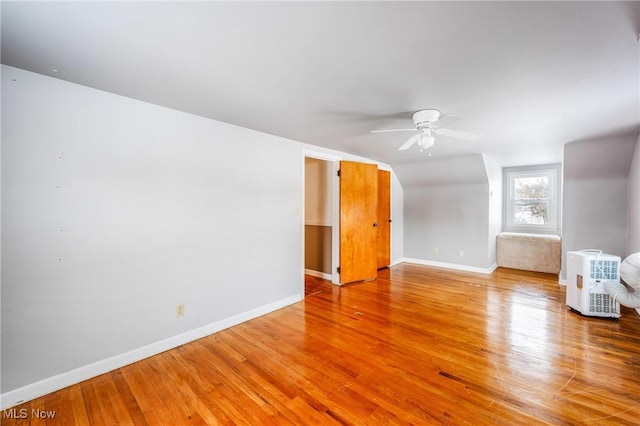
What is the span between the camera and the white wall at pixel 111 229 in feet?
5.74

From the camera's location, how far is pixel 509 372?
2.02m

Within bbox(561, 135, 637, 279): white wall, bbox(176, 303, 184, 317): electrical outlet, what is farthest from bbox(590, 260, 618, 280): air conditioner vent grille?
bbox(176, 303, 184, 317): electrical outlet

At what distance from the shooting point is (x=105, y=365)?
2.07 meters

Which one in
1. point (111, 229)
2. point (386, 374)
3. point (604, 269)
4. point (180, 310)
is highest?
point (111, 229)

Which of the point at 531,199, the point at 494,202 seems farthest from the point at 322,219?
the point at 531,199

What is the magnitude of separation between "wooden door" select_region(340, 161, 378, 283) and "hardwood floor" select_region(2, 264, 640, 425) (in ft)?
3.86

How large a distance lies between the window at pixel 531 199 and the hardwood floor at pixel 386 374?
2795 mm

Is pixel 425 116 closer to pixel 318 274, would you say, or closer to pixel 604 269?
pixel 604 269

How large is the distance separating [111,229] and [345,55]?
2188mm

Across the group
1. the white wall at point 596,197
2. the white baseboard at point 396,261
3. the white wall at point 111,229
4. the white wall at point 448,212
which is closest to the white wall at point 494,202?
the white wall at point 448,212

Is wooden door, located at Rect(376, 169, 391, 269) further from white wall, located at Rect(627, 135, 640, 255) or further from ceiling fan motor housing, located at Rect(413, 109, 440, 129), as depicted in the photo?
white wall, located at Rect(627, 135, 640, 255)

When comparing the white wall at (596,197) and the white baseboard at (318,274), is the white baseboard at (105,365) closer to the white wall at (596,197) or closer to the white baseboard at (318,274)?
the white baseboard at (318,274)

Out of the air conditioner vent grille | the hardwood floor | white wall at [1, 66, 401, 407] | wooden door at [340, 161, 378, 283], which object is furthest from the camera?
wooden door at [340, 161, 378, 283]

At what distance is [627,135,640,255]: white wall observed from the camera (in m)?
3.21
